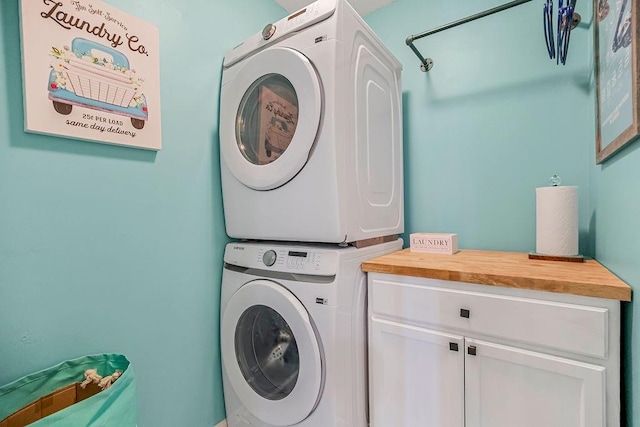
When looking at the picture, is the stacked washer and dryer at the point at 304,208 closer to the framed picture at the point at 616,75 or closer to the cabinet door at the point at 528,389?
the cabinet door at the point at 528,389

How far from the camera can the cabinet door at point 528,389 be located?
792mm

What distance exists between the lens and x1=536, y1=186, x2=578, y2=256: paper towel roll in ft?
3.62

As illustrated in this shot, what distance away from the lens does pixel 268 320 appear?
133 cm

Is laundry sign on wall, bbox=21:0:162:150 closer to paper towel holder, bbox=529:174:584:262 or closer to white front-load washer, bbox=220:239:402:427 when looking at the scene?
white front-load washer, bbox=220:239:402:427

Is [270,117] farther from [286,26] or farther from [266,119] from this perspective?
[286,26]

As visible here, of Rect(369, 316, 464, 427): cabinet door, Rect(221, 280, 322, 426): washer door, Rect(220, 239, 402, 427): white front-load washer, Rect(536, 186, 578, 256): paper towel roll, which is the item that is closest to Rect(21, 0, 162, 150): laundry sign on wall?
Rect(220, 239, 402, 427): white front-load washer

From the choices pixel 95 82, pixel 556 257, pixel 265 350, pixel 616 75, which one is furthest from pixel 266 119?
pixel 556 257

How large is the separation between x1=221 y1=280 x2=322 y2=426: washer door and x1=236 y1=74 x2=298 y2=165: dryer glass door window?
0.59 m

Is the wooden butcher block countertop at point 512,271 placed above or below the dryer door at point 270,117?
below

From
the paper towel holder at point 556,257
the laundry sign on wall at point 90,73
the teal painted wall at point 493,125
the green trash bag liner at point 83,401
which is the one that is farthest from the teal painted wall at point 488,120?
the green trash bag liner at point 83,401

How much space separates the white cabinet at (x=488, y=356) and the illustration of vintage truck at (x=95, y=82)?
3.76 feet

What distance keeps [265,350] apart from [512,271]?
43.0 inches

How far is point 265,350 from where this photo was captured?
1.36m

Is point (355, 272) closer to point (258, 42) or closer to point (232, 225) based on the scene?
point (232, 225)
